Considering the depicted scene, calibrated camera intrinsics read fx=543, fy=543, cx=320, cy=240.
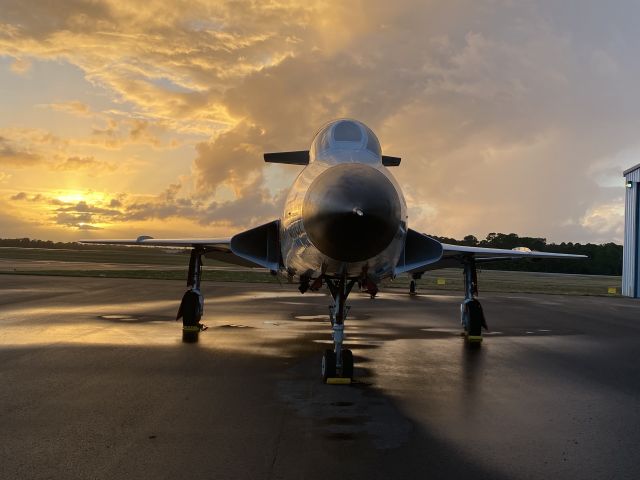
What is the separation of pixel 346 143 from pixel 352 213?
2.83m

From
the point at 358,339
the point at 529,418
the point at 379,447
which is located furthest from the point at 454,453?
the point at 358,339

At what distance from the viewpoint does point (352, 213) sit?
20.5 feet

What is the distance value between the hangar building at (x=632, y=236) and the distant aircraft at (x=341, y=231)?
2929 centimetres

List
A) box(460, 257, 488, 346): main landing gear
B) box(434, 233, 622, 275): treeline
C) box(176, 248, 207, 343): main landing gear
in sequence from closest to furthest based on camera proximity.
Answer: box(460, 257, 488, 346): main landing gear
box(176, 248, 207, 343): main landing gear
box(434, 233, 622, 275): treeline

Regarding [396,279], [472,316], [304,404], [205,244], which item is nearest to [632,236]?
[396,279]

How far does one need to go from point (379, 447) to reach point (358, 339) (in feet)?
24.6

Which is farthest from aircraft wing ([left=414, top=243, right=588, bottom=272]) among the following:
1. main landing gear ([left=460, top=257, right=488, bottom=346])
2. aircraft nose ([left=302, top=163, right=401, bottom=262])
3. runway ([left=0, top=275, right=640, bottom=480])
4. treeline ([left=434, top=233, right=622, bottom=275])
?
treeline ([left=434, top=233, right=622, bottom=275])

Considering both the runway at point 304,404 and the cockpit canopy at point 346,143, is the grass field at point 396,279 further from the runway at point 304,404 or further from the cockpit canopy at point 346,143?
the cockpit canopy at point 346,143

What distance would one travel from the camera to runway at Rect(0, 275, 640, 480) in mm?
4859

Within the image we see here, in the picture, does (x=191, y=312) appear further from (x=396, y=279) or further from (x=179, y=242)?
(x=396, y=279)

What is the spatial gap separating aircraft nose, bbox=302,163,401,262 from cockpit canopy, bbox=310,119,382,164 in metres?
1.40

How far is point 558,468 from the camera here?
191 inches

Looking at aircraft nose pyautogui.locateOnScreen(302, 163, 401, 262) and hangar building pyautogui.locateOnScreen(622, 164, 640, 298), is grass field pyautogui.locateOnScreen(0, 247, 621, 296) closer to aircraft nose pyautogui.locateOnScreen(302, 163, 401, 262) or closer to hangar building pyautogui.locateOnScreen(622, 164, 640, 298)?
hangar building pyautogui.locateOnScreen(622, 164, 640, 298)

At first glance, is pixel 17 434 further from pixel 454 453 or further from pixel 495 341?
pixel 495 341
